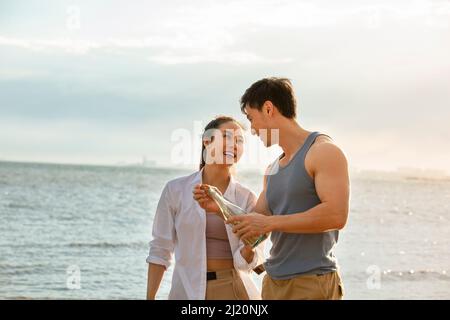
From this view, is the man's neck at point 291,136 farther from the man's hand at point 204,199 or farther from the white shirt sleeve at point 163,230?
the white shirt sleeve at point 163,230

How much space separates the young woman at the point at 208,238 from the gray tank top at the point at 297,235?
23.6 inches

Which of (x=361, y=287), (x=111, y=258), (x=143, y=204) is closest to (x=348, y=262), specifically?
(x=361, y=287)

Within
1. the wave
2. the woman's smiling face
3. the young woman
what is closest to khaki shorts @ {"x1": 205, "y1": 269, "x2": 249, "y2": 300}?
the young woman

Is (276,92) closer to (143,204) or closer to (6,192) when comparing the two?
(143,204)

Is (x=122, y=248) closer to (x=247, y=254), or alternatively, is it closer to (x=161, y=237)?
(x=161, y=237)

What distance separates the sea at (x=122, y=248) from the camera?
13688 millimetres

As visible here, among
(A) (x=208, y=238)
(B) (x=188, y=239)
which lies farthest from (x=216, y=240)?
(B) (x=188, y=239)

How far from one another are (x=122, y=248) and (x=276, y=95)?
15.9m

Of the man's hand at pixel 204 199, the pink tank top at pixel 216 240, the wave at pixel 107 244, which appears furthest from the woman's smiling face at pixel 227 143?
the wave at pixel 107 244

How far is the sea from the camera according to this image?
13688 mm

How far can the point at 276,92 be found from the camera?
3.40 metres

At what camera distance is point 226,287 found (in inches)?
161

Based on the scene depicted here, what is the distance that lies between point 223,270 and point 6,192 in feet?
112
